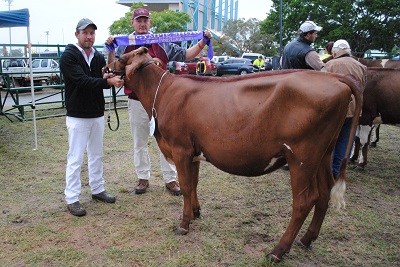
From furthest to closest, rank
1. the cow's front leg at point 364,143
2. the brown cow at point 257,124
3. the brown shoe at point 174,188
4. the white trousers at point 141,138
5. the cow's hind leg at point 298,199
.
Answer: the cow's front leg at point 364,143 → the brown shoe at point 174,188 → the white trousers at point 141,138 → the cow's hind leg at point 298,199 → the brown cow at point 257,124

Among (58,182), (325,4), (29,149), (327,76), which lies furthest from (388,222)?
(325,4)

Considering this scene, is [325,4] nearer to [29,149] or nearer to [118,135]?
[118,135]

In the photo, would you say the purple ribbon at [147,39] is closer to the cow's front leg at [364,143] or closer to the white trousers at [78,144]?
the white trousers at [78,144]

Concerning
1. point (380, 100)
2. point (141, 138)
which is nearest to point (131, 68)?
point (141, 138)

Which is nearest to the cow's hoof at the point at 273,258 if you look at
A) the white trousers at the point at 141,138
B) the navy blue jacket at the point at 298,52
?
the white trousers at the point at 141,138

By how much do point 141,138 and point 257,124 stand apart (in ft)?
7.28

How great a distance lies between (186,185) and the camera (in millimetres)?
Answer: 3762

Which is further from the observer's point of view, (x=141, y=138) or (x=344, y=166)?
(x=141, y=138)

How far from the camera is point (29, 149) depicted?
23.4 ft

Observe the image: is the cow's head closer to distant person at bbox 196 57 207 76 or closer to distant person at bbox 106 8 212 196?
distant person at bbox 106 8 212 196

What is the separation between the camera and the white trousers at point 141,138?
477 cm

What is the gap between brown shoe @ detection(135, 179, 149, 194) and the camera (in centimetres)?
491

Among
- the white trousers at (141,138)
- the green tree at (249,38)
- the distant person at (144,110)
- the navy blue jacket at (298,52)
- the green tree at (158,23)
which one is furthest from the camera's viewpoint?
the green tree at (249,38)

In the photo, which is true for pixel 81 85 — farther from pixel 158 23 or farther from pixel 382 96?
pixel 158 23
